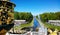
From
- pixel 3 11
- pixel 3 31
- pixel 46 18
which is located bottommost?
pixel 46 18

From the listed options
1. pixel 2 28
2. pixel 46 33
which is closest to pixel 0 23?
pixel 2 28

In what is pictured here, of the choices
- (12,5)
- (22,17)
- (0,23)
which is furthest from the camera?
(22,17)

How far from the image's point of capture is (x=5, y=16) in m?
1.21

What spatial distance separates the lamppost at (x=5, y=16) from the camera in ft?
3.87

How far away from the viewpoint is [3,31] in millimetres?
1188

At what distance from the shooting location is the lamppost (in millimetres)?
1181

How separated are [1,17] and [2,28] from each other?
7 cm

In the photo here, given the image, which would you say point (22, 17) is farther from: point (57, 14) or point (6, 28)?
point (6, 28)

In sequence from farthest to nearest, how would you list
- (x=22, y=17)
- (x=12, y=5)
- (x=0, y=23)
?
1. (x=22, y=17)
2. (x=12, y=5)
3. (x=0, y=23)

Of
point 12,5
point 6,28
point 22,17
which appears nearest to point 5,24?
point 6,28

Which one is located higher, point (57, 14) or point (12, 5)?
point (12, 5)

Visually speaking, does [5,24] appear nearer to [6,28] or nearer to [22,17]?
[6,28]

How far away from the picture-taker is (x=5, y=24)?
3.91 ft

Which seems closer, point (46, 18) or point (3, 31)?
point (3, 31)
